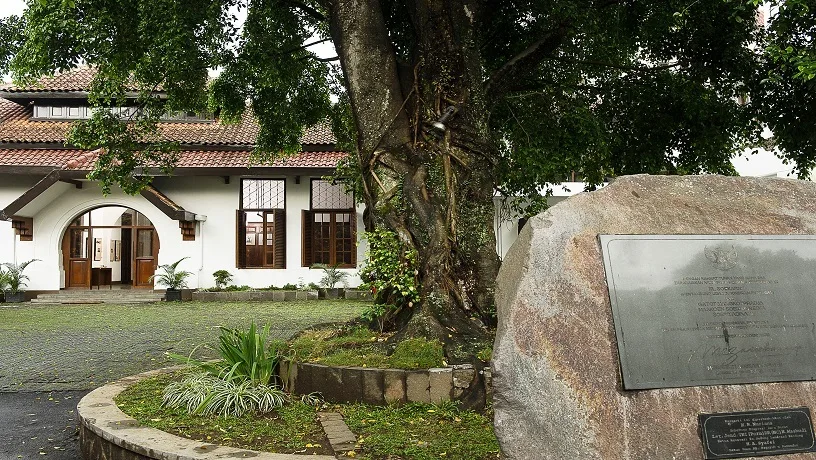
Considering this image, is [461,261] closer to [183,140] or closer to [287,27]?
[287,27]

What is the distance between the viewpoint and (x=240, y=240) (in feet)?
67.1

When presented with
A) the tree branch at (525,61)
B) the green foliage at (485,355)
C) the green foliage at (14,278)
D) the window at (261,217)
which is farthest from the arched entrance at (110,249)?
the green foliage at (485,355)

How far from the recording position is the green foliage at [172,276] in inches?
757

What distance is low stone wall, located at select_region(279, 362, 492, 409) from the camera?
5.30 metres

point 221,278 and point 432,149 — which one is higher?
point 432,149

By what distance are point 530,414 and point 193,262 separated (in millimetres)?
18019

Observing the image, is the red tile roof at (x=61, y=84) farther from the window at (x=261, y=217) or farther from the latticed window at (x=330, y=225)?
the latticed window at (x=330, y=225)

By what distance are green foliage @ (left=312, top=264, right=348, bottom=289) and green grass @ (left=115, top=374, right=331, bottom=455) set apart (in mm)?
13981

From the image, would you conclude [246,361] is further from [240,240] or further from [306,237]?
[240,240]

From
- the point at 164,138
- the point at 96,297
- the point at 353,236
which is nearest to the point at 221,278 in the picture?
the point at 96,297

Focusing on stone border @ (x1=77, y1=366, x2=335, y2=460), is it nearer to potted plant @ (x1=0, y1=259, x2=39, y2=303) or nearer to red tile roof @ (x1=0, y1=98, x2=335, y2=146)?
potted plant @ (x1=0, y1=259, x2=39, y2=303)

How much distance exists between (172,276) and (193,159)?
318 centimetres

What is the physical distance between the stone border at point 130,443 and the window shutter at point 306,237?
49.2 ft

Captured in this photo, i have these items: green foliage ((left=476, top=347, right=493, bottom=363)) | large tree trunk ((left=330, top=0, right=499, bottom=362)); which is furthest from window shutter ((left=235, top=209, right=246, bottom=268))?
green foliage ((left=476, top=347, right=493, bottom=363))
